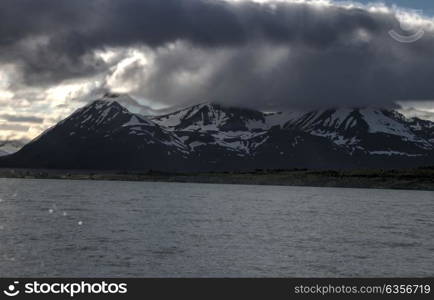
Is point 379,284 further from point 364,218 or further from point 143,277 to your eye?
point 364,218

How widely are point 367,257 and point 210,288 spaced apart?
24548 mm

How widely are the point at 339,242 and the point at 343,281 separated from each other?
27.1 metres

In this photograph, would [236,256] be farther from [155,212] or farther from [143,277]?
[155,212]

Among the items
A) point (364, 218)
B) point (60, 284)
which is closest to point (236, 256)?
point (60, 284)

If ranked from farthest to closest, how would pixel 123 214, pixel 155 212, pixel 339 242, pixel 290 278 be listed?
pixel 155 212 < pixel 123 214 < pixel 339 242 < pixel 290 278

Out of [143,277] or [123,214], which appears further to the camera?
[123,214]

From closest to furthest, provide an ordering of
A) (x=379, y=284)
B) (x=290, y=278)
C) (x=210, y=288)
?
1. (x=210, y=288)
2. (x=379, y=284)
3. (x=290, y=278)

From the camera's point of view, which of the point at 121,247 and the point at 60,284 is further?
the point at 121,247

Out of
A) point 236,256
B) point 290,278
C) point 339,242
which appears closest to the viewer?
point 290,278

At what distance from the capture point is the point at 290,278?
4741 cm

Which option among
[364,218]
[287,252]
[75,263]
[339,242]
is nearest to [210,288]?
[75,263]

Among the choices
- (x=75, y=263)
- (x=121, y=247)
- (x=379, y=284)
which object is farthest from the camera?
(x=121, y=247)

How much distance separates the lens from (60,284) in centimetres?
4109

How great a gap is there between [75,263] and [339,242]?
34.0 meters
